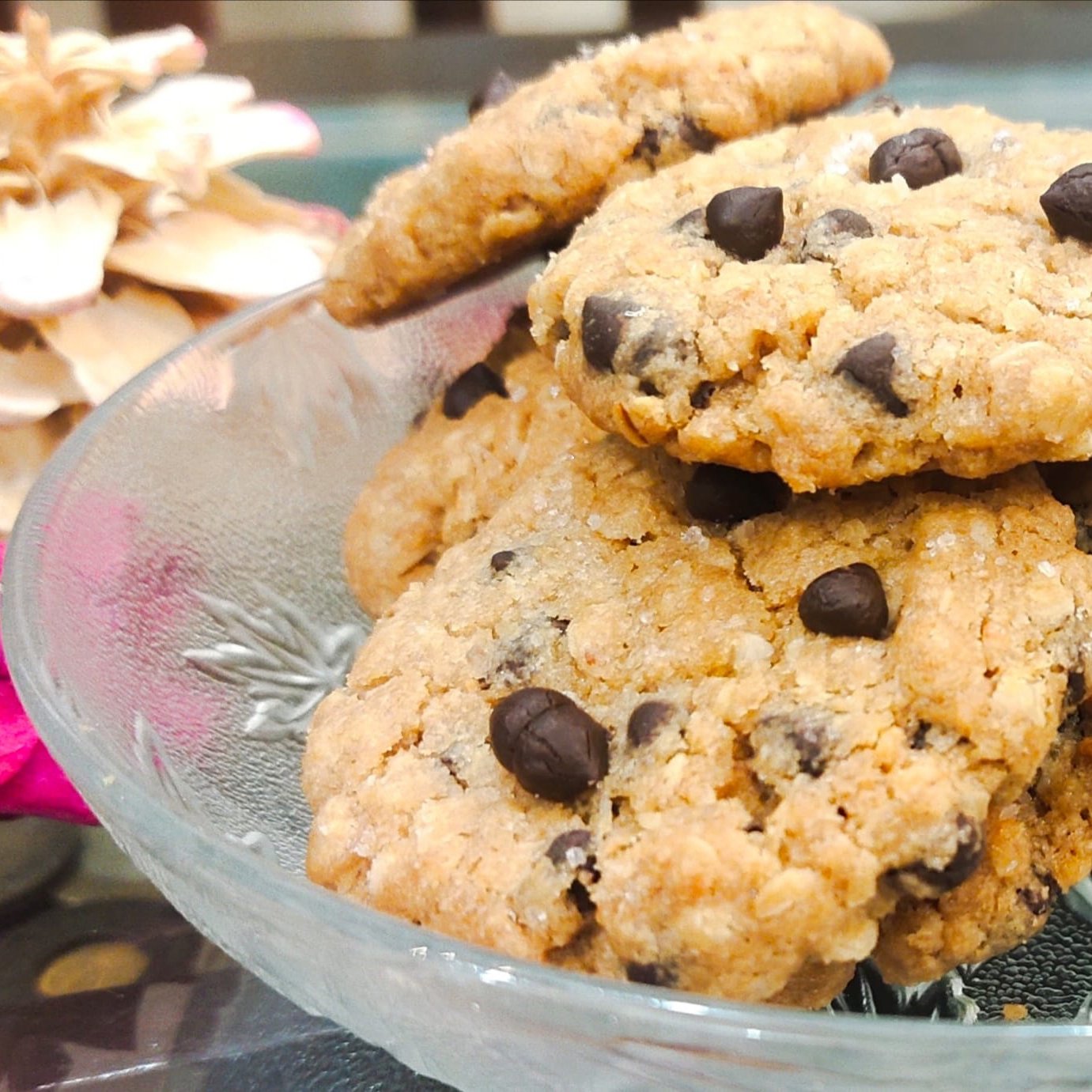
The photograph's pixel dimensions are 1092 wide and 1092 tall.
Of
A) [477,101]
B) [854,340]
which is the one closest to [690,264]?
[854,340]

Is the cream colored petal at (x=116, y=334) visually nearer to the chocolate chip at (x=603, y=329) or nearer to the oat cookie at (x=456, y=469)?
the oat cookie at (x=456, y=469)

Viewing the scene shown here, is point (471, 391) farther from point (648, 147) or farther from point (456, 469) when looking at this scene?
point (648, 147)

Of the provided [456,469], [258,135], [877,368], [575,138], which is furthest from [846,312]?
[258,135]

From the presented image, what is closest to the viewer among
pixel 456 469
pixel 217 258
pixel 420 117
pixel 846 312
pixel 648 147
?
pixel 846 312

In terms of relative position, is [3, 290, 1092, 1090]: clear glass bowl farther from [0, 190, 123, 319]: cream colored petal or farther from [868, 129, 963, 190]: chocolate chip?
[868, 129, 963, 190]: chocolate chip

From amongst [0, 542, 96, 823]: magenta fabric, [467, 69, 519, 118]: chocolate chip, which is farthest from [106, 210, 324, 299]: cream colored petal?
[0, 542, 96, 823]: magenta fabric

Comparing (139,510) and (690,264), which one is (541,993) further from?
(139,510)
